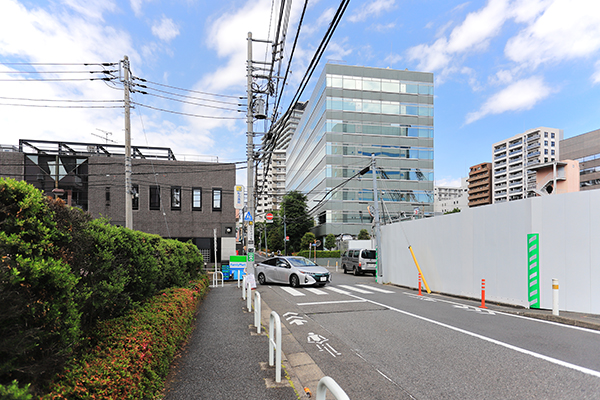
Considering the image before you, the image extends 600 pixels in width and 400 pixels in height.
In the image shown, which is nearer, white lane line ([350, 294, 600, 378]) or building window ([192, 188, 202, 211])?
white lane line ([350, 294, 600, 378])

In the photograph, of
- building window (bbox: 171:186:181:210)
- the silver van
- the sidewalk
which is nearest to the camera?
the sidewalk

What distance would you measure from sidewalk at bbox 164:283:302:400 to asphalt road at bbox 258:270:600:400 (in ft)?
3.12

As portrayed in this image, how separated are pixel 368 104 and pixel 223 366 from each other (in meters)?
53.3

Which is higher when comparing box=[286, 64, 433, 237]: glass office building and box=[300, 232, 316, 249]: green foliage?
box=[286, 64, 433, 237]: glass office building

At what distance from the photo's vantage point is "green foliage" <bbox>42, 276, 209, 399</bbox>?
111 inches

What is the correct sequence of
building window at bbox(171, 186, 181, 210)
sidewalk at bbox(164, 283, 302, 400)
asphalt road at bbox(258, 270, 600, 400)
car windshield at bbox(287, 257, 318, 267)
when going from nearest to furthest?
1. sidewalk at bbox(164, 283, 302, 400)
2. asphalt road at bbox(258, 270, 600, 400)
3. car windshield at bbox(287, 257, 318, 267)
4. building window at bbox(171, 186, 181, 210)

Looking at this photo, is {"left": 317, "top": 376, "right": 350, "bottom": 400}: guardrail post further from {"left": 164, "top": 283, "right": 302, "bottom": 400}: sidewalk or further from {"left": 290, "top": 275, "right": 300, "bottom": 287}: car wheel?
{"left": 290, "top": 275, "right": 300, "bottom": 287}: car wheel

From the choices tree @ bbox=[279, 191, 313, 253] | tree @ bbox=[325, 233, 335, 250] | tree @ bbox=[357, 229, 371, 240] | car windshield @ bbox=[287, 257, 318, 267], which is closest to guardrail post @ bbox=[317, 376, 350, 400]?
car windshield @ bbox=[287, 257, 318, 267]

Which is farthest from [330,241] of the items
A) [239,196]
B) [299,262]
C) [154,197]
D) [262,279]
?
[239,196]

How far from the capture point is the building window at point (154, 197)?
28.1 meters

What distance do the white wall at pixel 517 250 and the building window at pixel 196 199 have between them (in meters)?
19.9

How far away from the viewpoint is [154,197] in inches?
1108

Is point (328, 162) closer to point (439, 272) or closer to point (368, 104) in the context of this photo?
point (368, 104)

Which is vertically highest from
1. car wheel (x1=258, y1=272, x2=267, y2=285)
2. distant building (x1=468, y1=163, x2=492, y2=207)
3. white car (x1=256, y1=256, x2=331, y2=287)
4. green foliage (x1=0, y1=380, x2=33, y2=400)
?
distant building (x1=468, y1=163, x2=492, y2=207)
